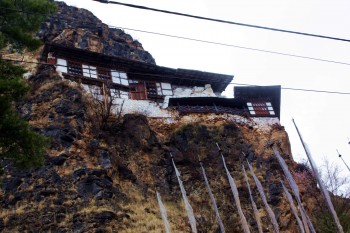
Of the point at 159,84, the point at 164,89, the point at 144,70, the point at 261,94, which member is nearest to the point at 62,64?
the point at 144,70

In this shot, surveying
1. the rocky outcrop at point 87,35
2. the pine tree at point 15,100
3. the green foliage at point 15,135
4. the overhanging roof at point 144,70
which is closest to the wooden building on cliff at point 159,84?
the overhanging roof at point 144,70

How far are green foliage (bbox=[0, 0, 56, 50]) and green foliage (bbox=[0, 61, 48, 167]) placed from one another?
7.06 feet

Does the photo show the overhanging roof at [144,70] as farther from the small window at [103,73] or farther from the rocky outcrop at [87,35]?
the rocky outcrop at [87,35]

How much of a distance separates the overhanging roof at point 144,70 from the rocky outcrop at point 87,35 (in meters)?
5.30

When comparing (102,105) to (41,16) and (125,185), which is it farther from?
(41,16)

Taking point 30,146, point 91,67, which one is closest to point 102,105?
point 91,67

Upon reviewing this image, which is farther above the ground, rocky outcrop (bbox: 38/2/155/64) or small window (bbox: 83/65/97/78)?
rocky outcrop (bbox: 38/2/155/64)

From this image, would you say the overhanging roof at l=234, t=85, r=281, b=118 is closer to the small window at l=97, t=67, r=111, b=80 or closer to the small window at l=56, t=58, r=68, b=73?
the small window at l=97, t=67, r=111, b=80

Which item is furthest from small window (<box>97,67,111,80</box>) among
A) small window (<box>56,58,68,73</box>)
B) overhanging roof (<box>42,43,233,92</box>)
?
small window (<box>56,58,68,73</box>)

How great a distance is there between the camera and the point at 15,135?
1269 cm

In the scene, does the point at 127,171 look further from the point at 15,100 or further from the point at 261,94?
the point at 261,94

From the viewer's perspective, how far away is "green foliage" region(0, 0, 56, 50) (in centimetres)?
1448

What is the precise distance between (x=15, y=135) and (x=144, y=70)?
22.3 metres

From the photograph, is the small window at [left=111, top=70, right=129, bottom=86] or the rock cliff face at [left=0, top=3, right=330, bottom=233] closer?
the rock cliff face at [left=0, top=3, right=330, bottom=233]
